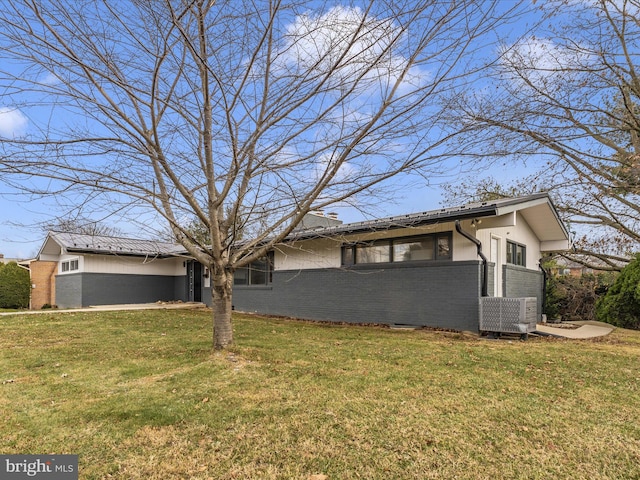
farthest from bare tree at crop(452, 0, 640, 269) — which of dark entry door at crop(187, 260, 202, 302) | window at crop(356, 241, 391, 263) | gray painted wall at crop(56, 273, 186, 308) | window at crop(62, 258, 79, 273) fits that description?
window at crop(62, 258, 79, 273)

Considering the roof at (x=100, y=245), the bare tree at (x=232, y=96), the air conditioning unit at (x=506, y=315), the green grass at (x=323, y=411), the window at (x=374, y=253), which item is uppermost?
the bare tree at (x=232, y=96)

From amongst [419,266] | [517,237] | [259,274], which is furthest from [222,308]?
[517,237]

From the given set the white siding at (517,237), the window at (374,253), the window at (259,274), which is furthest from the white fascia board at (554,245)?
the window at (259,274)

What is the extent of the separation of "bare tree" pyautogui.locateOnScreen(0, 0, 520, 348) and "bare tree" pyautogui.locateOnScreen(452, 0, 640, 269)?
93.0 inches

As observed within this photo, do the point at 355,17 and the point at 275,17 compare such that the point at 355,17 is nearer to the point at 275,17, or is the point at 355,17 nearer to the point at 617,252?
the point at 275,17

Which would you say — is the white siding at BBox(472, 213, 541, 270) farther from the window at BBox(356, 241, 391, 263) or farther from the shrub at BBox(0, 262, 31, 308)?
the shrub at BBox(0, 262, 31, 308)

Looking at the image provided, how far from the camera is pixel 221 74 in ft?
16.5

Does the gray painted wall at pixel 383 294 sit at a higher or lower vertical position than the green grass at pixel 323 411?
higher

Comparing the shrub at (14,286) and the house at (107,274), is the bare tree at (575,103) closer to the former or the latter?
the house at (107,274)

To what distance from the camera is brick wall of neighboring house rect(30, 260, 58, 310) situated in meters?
19.4

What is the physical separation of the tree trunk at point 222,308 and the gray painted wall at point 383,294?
546 cm

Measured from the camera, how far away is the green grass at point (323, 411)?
2.77 metres

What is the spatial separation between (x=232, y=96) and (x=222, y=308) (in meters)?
2.99

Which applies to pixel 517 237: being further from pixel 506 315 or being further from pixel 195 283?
pixel 195 283
